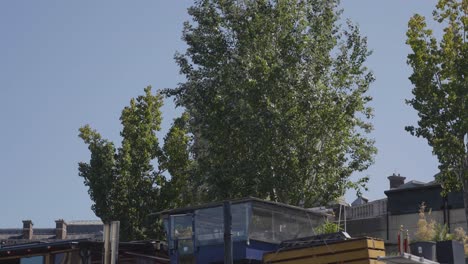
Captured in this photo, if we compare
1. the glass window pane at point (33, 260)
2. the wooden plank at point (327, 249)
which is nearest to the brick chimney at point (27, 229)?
the glass window pane at point (33, 260)

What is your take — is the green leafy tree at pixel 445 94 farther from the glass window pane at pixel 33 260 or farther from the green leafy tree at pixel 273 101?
the glass window pane at pixel 33 260

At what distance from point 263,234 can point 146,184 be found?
17.5m

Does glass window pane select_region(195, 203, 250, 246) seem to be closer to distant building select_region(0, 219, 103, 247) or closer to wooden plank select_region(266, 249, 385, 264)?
wooden plank select_region(266, 249, 385, 264)

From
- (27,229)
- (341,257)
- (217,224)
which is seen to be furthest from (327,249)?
(27,229)

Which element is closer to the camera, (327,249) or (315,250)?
(327,249)

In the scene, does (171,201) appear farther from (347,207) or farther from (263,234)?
(263,234)

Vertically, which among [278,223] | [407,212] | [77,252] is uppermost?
[407,212]

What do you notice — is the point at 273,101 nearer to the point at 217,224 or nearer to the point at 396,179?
the point at 217,224

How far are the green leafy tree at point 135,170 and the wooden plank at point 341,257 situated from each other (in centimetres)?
1935

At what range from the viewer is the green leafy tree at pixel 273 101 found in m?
41.2

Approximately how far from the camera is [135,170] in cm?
4728

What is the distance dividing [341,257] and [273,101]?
645 inches

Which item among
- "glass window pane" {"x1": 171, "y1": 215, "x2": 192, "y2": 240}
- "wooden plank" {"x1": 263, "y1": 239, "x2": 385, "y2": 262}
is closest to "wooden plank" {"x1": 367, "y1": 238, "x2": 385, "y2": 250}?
"wooden plank" {"x1": 263, "y1": 239, "x2": 385, "y2": 262}

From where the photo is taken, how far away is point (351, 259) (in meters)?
26.0
